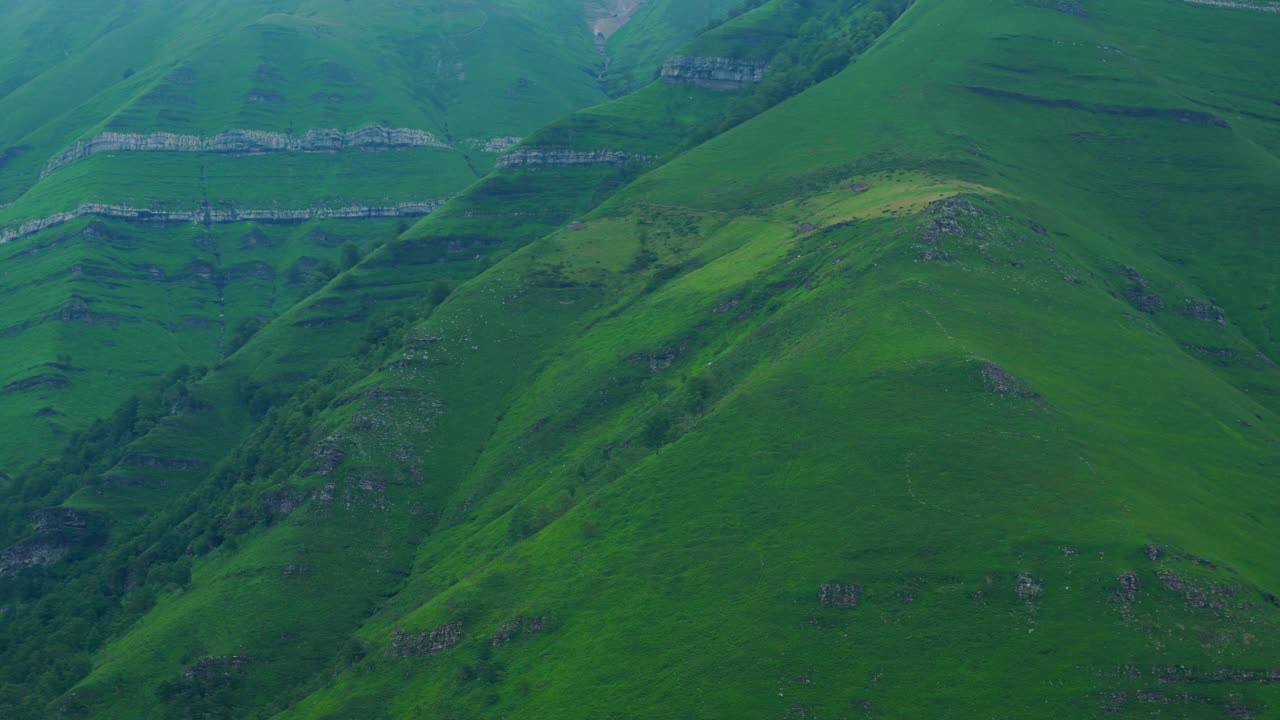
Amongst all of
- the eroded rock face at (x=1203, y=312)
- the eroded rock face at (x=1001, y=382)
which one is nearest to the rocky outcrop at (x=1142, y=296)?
the eroded rock face at (x=1203, y=312)

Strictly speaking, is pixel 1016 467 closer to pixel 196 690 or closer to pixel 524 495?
pixel 524 495

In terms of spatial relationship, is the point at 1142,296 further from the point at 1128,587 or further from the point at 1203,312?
the point at 1128,587

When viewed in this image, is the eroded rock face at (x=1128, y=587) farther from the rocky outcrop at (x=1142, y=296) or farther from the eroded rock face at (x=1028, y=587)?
the rocky outcrop at (x=1142, y=296)

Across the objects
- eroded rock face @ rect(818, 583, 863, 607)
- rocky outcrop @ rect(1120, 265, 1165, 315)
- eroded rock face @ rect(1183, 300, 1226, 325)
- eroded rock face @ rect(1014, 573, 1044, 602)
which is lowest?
eroded rock face @ rect(1183, 300, 1226, 325)

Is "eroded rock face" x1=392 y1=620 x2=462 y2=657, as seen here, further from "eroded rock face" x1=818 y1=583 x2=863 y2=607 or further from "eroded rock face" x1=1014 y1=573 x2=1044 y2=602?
"eroded rock face" x1=1014 y1=573 x2=1044 y2=602

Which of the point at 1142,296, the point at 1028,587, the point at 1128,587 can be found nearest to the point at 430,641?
the point at 1028,587

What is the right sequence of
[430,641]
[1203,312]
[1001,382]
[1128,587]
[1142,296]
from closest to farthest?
[1128,587], [430,641], [1001,382], [1142,296], [1203,312]

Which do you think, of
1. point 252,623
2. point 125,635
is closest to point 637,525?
point 252,623

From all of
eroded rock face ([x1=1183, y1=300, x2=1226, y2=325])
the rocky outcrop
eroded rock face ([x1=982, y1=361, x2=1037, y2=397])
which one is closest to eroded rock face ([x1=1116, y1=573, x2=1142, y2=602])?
eroded rock face ([x1=982, y1=361, x2=1037, y2=397])
